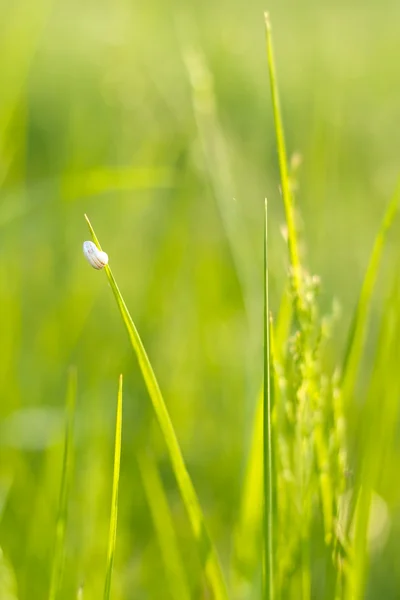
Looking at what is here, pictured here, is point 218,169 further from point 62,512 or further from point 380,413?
point 62,512

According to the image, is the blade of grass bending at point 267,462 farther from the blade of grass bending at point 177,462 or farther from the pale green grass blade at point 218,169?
the pale green grass blade at point 218,169

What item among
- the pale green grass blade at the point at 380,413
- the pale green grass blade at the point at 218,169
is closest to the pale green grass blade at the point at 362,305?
the pale green grass blade at the point at 380,413

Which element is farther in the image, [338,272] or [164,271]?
[338,272]

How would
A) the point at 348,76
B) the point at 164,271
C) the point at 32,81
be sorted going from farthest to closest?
the point at 32,81 < the point at 348,76 < the point at 164,271

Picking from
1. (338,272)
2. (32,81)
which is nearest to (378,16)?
(32,81)

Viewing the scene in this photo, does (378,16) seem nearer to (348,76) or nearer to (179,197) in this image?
(348,76)

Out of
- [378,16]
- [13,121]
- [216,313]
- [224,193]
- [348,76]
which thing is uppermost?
[378,16]

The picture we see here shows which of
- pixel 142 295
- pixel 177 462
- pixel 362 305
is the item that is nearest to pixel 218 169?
pixel 142 295
